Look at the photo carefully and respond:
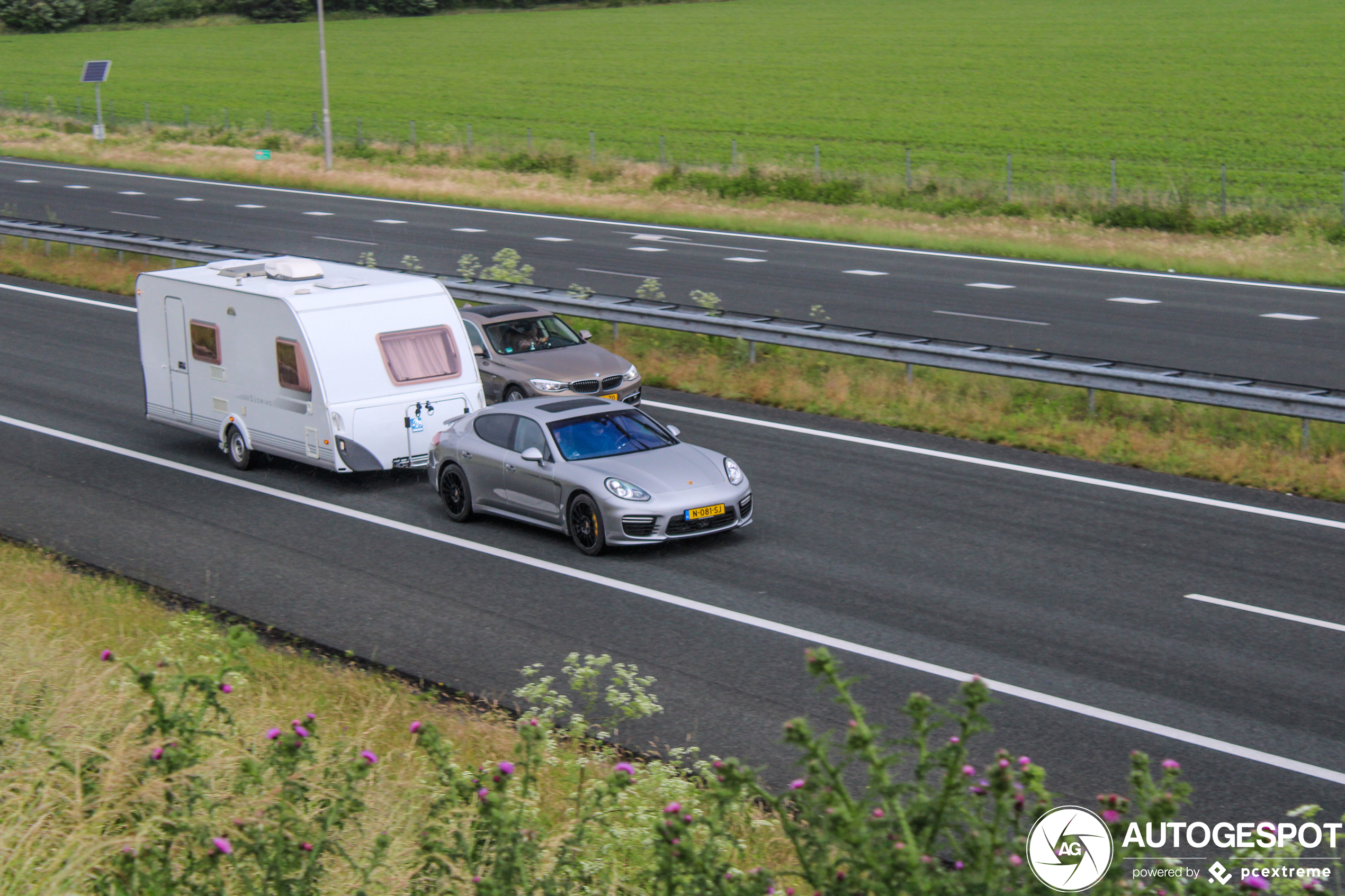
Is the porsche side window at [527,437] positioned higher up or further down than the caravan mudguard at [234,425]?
higher up

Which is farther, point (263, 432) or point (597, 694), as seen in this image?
point (263, 432)

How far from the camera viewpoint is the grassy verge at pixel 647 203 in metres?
31.2

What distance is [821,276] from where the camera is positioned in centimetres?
2939

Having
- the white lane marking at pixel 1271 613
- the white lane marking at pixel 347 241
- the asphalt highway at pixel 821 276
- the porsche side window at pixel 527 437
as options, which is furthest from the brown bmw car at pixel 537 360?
the white lane marking at pixel 347 241

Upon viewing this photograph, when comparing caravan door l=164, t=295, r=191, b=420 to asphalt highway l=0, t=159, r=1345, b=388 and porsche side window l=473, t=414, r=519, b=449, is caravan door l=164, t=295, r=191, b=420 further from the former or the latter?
asphalt highway l=0, t=159, r=1345, b=388

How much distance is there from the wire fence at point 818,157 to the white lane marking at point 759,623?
26.3m

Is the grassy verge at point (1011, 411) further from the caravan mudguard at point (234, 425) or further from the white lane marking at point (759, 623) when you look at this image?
the white lane marking at point (759, 623)

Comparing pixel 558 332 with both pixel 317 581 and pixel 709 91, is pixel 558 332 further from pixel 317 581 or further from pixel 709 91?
pixel 709 91

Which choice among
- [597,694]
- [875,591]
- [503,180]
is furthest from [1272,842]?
[503,180]

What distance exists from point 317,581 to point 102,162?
44.9 meters

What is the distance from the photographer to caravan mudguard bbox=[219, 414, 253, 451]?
16.8 m

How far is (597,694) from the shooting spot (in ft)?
32.8

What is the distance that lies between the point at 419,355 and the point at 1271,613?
9.96m

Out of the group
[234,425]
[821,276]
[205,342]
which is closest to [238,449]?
[234,425]
